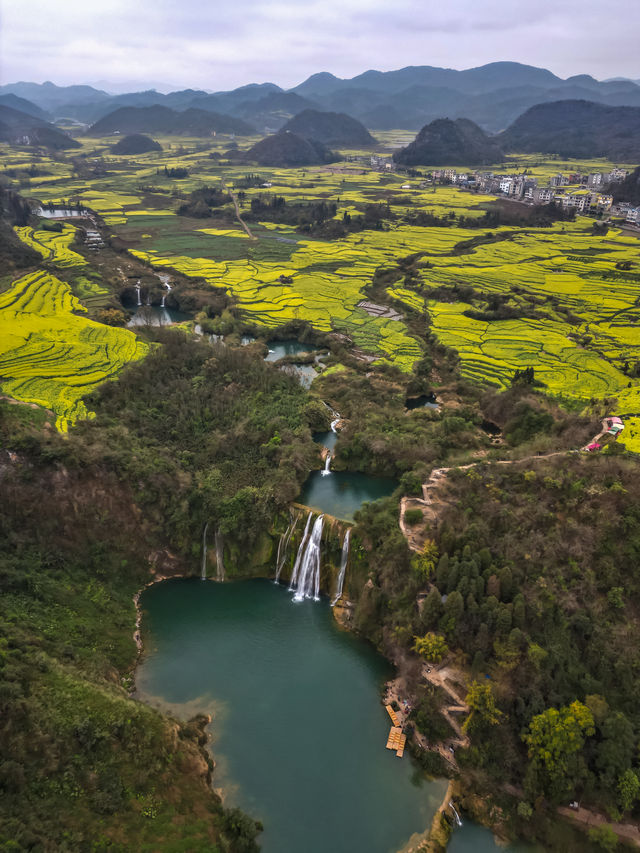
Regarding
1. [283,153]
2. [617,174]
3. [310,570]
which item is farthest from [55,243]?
[617,174]

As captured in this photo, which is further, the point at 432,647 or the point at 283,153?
the point at 283,153

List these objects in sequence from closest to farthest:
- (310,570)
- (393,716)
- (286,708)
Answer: (393,716) → (286,708) → (310,570)

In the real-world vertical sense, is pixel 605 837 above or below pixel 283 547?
below

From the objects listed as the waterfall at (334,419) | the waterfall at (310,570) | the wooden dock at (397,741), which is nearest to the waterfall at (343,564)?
the waterfall at (310,570)

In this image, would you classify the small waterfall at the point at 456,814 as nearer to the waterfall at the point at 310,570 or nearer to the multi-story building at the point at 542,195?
the waterfall at the point at 310,570

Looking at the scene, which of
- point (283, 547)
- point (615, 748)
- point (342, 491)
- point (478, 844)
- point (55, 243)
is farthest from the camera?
point (55, 243)

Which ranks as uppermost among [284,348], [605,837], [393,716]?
[284,348]

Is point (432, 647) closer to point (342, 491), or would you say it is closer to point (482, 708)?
point (482, 708)
